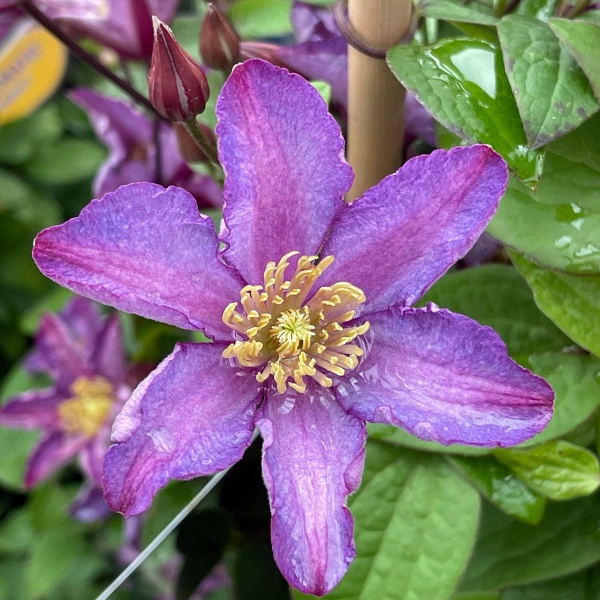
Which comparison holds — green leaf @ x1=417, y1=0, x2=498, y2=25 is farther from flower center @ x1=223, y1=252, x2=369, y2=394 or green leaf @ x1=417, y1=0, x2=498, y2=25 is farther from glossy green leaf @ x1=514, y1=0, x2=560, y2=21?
flower center @ x1=223, y1=252, x2=369, y2=394

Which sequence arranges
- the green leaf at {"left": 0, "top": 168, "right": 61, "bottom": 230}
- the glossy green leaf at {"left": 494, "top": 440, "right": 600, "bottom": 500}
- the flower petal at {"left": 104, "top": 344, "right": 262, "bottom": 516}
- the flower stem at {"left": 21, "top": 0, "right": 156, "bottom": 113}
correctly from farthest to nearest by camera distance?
the green leaf at {"left": 0, "top": 168, "right": 61, "bottom": 230}
the flower stem at {"left": 21, "top": 0, "right": 156, "bottom": 113}
the glossy green leaf at {"left": 494, "top": 440, "right": 600, "bottom": 500}
the flower petal at {"left": 104, "top": 344, "right": 262, "bottom": 516}

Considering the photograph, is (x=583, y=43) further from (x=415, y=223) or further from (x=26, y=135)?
(x=26, y=135)

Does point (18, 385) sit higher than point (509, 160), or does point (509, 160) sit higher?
point (509, 160)

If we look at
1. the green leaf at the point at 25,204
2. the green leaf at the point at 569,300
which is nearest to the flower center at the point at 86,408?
the green leaf at the point at 25,204

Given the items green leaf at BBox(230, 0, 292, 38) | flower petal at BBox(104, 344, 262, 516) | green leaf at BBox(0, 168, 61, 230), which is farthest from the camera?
green leaf at BBox(0, 168, 61, 230)

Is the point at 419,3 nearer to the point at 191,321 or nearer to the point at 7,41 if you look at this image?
the point at 191,321

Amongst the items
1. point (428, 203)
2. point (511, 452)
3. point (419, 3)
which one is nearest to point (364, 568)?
point (511, 452)

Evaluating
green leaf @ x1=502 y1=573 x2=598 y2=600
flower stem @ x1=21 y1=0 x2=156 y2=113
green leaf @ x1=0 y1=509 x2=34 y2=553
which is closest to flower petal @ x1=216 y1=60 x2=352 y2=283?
flower stem @ x1=21 y1=0 x2=156 y2=113
